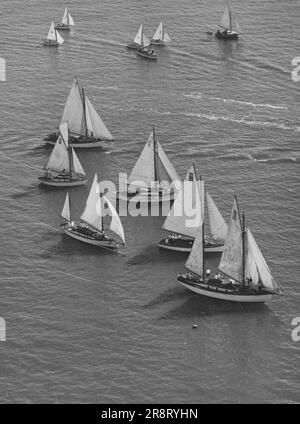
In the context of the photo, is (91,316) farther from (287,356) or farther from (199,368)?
(287,356)

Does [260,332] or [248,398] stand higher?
[260,332]

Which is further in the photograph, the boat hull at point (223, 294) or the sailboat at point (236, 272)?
the sailboat at point (236, 272)

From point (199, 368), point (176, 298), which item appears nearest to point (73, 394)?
point (199, 368)

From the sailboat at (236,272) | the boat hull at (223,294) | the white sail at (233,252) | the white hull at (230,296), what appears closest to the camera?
the boat hull at (223,294)

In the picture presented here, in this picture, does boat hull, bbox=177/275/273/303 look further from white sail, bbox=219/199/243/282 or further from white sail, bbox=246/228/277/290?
white sail, bbox=219/199/243/282

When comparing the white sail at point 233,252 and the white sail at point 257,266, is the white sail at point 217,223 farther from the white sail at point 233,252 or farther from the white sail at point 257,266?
the white sail at point 257,266

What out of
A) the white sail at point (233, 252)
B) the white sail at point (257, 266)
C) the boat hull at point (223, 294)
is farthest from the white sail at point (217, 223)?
the boat hull at point (223, 294)

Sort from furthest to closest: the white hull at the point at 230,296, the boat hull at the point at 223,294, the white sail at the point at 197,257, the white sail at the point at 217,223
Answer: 1. the white sail at the point at 217,223
2. the white sail at the point at 197,257
3. the white hull at the point at 230,296
4. the boat hull at the point at 223,294
